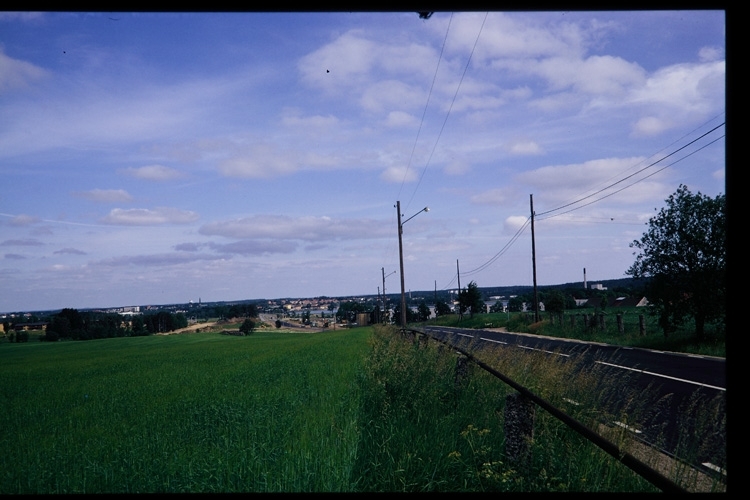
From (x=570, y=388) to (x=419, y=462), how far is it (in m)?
3.61

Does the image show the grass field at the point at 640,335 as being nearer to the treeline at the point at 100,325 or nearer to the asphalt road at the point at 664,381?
the asphalt road at the point at 664,381

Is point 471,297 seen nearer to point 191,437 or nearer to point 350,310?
point 191,437

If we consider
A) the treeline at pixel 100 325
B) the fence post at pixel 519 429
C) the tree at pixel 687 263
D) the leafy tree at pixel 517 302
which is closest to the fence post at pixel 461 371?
the fence post at pixel 519 429

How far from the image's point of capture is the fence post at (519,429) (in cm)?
459

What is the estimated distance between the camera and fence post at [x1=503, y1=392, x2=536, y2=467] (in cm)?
459

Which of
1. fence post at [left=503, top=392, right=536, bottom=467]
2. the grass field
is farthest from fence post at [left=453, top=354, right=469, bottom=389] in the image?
the grass field

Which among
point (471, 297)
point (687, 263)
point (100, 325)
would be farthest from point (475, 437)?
point (100, 325)

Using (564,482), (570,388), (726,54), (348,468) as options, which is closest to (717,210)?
(570,388)

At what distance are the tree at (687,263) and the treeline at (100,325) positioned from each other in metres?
71.1

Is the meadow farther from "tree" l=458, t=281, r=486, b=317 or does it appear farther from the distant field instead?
"tree" l=458, t=281, r=486, b=317

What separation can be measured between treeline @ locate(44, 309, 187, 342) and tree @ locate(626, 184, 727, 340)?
71066 mm

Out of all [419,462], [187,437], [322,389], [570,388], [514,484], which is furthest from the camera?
[322,389]
